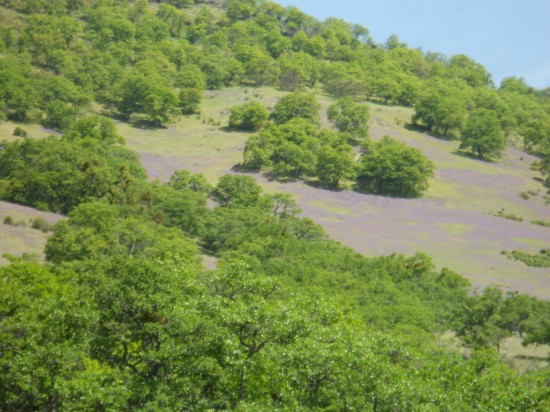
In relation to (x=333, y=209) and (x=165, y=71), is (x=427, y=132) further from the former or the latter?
(x=165, y=71)

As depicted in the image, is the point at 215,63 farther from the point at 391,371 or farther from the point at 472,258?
the point at 391,371

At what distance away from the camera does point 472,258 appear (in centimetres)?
8044

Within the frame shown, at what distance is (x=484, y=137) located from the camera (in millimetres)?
Answer: 132500

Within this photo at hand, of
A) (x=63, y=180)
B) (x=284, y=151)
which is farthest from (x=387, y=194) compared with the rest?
(x=63, y=180)

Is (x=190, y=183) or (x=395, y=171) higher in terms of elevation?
(x=395, y=171)

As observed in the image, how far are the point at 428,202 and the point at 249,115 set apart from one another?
161ft

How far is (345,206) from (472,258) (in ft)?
85.2

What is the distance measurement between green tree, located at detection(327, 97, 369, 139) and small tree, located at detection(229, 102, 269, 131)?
1678 centimetres

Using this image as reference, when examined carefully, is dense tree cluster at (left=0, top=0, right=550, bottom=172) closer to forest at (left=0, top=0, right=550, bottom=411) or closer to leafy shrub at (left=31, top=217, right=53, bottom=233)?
forest at (left=0, top=0, right=550, bottom=411)

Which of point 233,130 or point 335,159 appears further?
point 233,130

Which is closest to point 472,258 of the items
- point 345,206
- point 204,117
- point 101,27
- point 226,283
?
point 345,206

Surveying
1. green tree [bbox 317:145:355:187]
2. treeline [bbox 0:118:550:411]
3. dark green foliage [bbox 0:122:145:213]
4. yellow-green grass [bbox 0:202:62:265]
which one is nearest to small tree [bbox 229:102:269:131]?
green tree [bbox 317:145:355:187]

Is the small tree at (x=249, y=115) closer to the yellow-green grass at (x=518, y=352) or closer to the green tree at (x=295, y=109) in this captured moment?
Answer: the green tree at (x=295, y=109)

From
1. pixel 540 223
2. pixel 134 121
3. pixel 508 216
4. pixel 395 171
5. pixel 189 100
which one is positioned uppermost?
pixel 189 100
